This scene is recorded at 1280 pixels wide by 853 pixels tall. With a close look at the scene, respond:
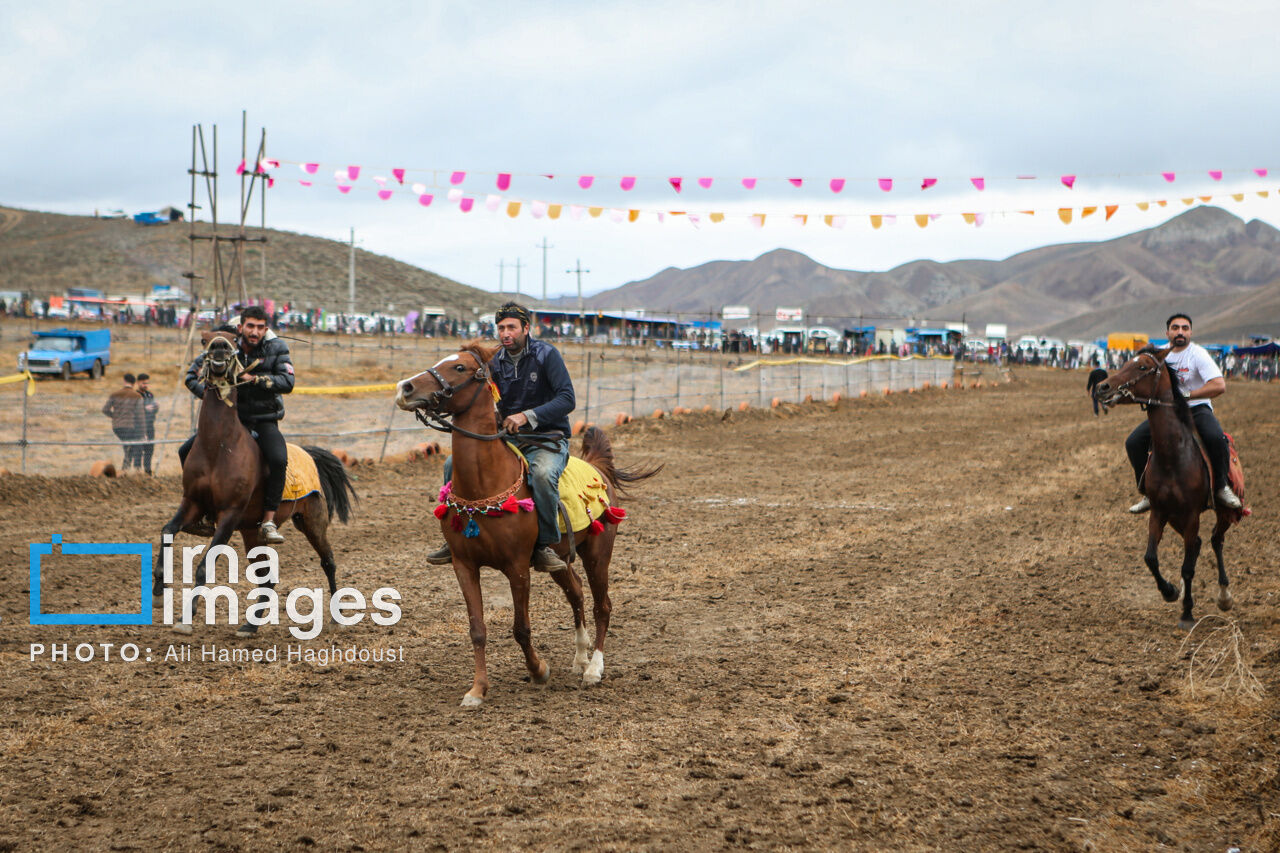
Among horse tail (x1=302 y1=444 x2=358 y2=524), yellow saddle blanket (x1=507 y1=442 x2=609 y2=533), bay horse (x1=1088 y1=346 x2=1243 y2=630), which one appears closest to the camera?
yellow saddle blanket (x1=507 y1=442 x2=609 y2=533)

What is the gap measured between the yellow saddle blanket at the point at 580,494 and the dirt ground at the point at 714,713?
3.84ft

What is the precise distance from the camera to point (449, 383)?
6.25m

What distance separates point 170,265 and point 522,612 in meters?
106

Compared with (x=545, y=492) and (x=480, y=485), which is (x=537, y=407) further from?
(x=480, y=485)

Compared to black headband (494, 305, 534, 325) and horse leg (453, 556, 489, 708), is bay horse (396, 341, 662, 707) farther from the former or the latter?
black headband (494, 305, 534, 325)

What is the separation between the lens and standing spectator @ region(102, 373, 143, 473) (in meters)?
15.5

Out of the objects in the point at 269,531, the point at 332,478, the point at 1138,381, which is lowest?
the point at 269,531

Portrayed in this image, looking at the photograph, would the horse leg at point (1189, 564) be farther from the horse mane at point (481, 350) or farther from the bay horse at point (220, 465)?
the bay horse at point (220, 465)

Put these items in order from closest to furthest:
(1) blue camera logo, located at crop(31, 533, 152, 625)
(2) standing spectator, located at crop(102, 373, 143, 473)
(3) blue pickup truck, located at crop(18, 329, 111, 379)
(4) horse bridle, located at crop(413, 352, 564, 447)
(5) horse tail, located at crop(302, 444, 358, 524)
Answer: (4) horse bridle, located at crop(413, 352, 564, 447), (1) blue camera logo, located at crop(31, 533, 152, 625), (5) horse tail, located at crop(302, 444, 358, 524), (2) standing spectator, located at crop(102, 373, 143, 473), (3) blue pickup truck, located at crop(18, 329, 111, 379)

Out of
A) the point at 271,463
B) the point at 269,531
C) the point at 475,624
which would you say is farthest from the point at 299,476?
the point at 475,624

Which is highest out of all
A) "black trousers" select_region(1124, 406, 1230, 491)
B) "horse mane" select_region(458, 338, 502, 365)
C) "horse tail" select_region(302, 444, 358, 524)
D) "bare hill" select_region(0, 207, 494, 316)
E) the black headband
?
"bare hill" select_region(0, 207, 494, 316)

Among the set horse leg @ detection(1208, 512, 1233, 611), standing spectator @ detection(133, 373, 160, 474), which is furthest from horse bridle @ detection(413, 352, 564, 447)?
standing spectator @ detection(133, 373, 160, 474)

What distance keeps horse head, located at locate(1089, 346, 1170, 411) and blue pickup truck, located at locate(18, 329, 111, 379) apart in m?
34.2

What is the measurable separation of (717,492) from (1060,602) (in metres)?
7.52
